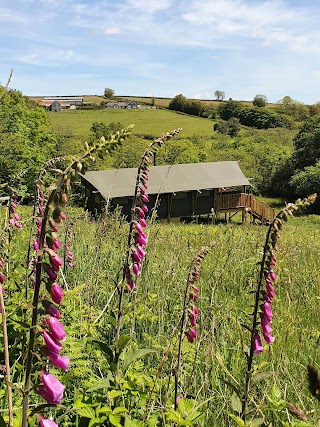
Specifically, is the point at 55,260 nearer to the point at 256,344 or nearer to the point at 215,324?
the point at 256,344

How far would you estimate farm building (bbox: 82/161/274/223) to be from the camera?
29203mm

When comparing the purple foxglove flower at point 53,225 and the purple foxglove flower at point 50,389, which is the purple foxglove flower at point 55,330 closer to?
the purple foxglove flower at point 50,389

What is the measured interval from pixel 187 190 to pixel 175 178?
1.38 metres

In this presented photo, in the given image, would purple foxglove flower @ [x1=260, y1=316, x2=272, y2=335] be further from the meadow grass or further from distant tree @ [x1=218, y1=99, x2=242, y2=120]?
distant tree @ [x1=218, y1=99, x2=242, y2=120]

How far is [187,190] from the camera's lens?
3095 centimetres

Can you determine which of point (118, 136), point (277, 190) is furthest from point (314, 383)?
point (277, 190)

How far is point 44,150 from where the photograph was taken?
38406 mm

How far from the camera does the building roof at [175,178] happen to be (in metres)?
28.1

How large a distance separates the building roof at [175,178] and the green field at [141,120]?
115 ft

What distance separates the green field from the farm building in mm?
35444

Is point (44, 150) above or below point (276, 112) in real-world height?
below

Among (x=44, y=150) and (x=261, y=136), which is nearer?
(x=44, y=150)

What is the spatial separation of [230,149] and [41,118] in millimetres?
25856

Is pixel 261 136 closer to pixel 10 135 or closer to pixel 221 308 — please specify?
pixel 10 135
